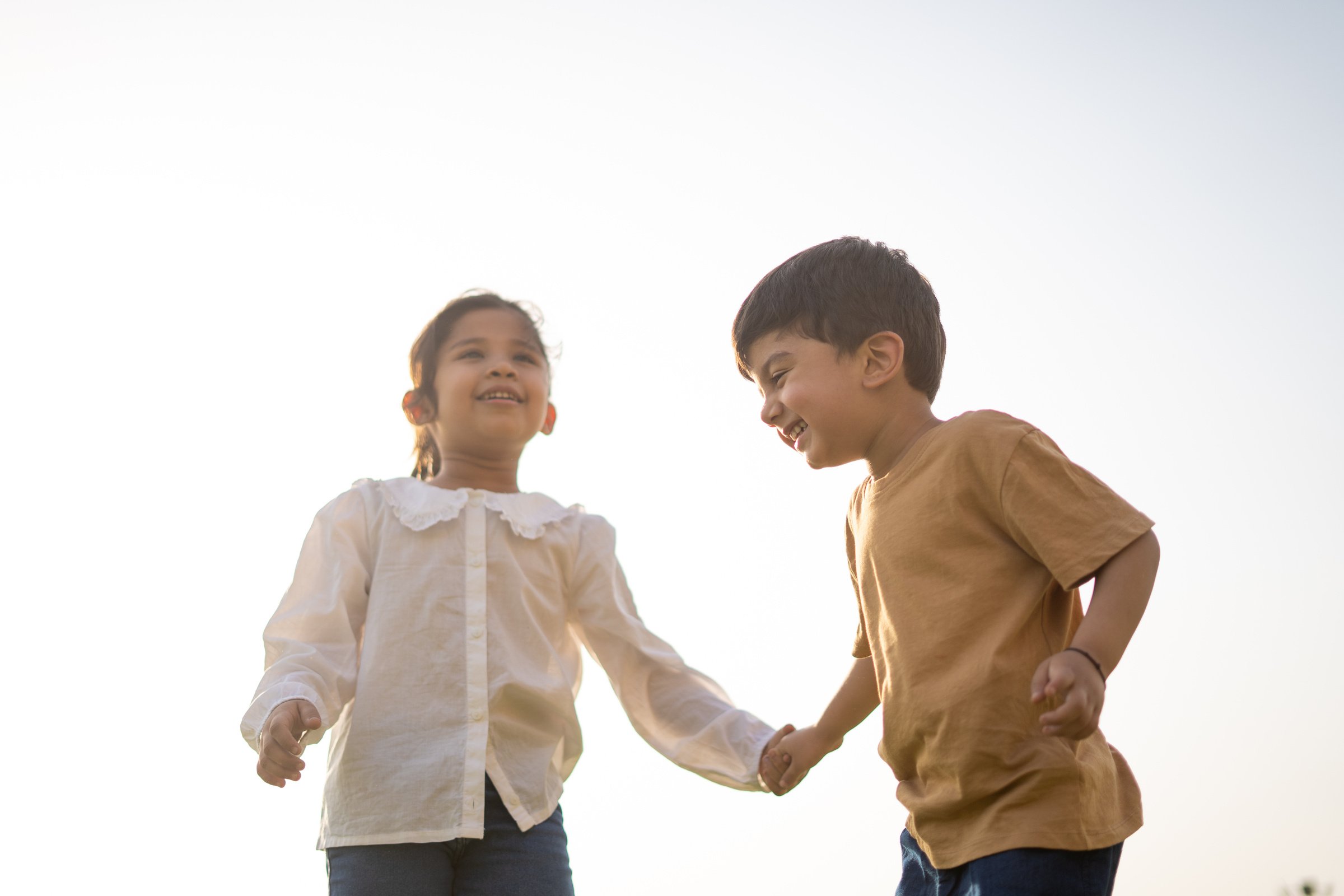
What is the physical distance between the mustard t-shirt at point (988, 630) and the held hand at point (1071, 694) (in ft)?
0.61

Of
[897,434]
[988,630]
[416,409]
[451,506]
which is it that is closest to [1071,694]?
[988,630]

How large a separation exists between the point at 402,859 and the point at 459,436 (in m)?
1.19

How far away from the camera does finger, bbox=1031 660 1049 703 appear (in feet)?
6.39

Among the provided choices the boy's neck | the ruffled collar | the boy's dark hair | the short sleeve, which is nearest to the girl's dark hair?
the ruffled collar

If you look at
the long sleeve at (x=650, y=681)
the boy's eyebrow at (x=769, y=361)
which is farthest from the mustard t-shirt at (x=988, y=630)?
the long sleeve at (x=650, y=681)

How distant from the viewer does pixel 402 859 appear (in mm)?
2684

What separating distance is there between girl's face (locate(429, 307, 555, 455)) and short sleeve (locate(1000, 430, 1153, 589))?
1578 millimetres

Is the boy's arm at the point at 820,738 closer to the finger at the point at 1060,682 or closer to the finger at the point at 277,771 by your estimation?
the finger at the point at 1060,682

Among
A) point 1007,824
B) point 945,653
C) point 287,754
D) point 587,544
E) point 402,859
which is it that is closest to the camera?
point 1007,824

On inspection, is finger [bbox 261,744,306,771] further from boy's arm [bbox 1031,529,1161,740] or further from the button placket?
boy's arm [bbox 1031,529,1161,740]

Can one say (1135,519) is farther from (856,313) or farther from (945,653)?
(856,313)

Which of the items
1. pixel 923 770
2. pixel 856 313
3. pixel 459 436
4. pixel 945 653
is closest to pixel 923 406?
pixel 856 313

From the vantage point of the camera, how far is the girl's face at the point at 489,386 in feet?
11.1

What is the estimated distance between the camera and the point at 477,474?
340cm
